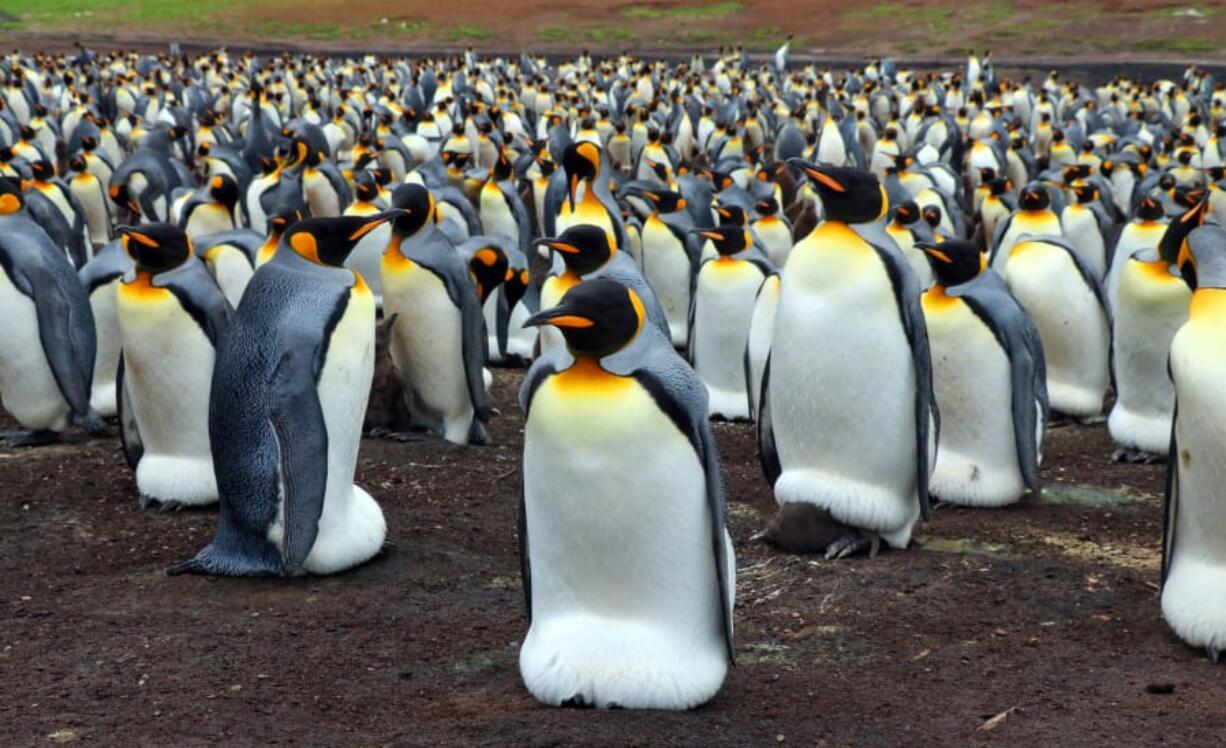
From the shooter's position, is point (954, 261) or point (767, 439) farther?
point (954, 261)

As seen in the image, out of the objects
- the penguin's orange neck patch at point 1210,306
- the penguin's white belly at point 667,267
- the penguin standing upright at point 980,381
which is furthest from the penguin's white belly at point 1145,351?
the penguin's white belly at point 667,267

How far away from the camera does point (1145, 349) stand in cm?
741

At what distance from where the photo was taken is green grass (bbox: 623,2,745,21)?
44969 millimetres

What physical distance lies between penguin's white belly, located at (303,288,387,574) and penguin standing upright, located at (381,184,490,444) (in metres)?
2.12

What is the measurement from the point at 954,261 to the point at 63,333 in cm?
409

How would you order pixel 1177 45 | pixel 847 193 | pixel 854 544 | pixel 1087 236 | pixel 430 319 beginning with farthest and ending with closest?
1. pixel 1177 45
2. pixel 1087 236
3. pixel 430 319
4. pixel 854 544
5. pixel 847 193

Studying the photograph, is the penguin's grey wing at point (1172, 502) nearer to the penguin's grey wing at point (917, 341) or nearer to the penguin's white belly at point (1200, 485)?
the penguin's white belly at point (1200, 485)

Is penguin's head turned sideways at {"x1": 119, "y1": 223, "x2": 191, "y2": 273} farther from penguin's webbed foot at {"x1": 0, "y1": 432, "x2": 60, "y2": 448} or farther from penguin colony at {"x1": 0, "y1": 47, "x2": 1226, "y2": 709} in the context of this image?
penguin's webbed foot at {"x1": 0, "y1": 432, "x2": 60, "y2": 448}

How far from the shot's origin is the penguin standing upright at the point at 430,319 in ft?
24.1

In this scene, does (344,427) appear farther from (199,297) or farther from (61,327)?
(61,327)

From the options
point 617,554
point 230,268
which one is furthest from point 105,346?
point 617,554


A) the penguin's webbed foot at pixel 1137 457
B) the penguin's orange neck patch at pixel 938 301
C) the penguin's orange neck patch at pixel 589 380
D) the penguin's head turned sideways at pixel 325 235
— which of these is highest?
the penguin's head turned sideways at pixel 325 235

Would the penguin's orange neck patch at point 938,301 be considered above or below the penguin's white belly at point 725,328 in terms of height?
above

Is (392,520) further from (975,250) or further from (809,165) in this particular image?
(975,250)
